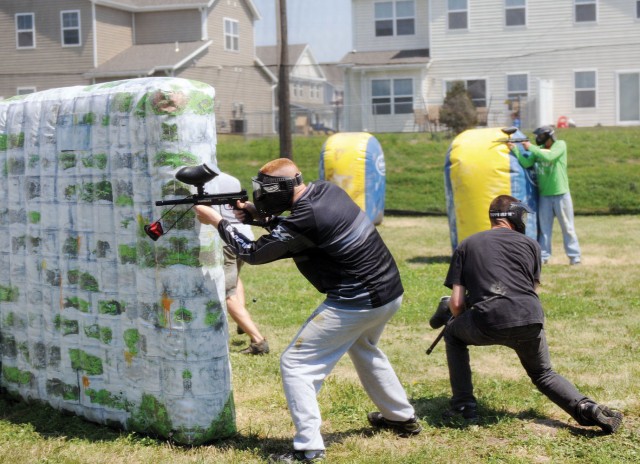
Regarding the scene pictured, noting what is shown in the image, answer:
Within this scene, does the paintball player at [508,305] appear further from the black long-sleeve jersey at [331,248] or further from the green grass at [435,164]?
the green grass at [435,164]

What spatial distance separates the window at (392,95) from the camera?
31438 mm

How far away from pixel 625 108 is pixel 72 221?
27393 mm

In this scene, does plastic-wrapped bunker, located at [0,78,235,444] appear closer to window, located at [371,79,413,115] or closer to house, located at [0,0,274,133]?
house, located at [0,0,274,133]

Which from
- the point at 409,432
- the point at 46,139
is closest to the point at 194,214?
the point at 46,139

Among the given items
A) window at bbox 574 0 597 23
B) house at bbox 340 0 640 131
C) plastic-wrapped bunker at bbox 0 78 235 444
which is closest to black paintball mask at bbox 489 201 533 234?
plastic-wrapped bunker at bbox 0 78 235 444

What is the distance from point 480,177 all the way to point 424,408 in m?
5.86

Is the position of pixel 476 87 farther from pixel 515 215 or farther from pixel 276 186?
pixel 276 186

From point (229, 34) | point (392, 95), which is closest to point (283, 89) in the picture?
point (392, 95)

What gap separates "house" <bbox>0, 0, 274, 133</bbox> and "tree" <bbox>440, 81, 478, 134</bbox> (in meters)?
6.77

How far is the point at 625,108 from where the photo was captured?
30297 millimetres

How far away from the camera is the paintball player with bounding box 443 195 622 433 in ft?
18.3

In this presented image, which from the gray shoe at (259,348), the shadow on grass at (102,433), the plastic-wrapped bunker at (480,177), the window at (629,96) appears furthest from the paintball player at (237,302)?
the window at (629,96)

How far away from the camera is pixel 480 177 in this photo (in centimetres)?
1168

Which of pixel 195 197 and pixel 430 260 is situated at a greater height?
pixel 195 197
